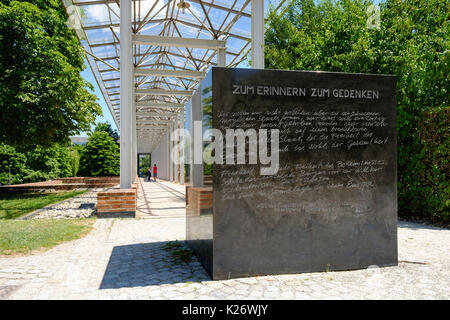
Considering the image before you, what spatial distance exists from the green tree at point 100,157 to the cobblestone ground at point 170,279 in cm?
2187

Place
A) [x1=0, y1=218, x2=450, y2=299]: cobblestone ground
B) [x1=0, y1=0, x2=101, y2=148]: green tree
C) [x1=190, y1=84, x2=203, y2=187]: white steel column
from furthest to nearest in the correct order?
[x1=0, y1=0, x2=101, y2=148]: green tree → [x1=190, y1=84, x2=203, y2=187]: white steel column → [x1=0, y1=218, x2=450, y2=299]: cobblestone ground

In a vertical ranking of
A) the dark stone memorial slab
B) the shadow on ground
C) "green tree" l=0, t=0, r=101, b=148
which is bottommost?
the shadow on ground

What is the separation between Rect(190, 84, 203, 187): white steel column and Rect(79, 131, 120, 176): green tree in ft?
74.2

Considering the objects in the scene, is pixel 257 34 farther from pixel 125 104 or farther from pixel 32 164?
pixel 32 164

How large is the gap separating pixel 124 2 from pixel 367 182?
7966 mm

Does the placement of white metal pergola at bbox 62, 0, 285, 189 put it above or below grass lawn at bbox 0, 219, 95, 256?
above

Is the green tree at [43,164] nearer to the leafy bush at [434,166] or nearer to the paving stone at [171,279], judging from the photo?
the paving stone at [171,279]

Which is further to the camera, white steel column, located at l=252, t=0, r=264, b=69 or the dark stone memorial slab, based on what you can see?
white steel column, located at l=252, t=0, r=264, b=69

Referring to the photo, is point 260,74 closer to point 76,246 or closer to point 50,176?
point 76,246

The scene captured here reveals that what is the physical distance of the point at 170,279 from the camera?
3.64 metres

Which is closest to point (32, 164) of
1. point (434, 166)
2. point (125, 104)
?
point (125, 104)

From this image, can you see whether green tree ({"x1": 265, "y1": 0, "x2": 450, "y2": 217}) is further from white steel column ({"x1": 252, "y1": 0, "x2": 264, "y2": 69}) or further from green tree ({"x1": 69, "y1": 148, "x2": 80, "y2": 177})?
green tree ({"x1": 69, "y1": 148, "x2": 80, "y2": 177})

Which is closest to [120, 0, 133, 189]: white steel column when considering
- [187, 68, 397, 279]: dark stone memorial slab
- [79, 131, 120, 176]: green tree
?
[187, 68, 397, 279]: dark stone memorial slab

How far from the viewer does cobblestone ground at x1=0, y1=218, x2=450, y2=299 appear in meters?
3.17
